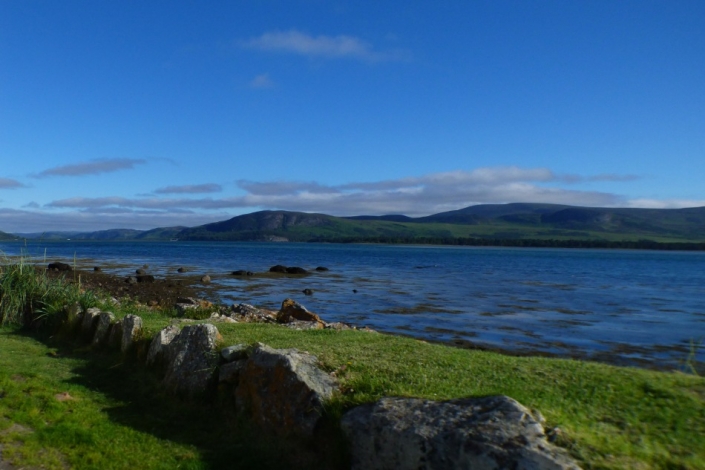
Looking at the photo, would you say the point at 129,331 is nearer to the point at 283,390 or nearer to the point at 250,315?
the point at 283,390

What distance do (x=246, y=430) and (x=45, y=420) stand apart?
3.28m

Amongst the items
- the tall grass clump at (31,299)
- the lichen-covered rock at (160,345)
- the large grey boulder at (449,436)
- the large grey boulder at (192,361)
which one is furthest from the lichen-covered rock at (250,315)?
the large grey boulder at (449,436)

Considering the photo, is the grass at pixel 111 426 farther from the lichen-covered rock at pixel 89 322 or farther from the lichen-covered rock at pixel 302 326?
the lichen-covered rock at pixel 302 326

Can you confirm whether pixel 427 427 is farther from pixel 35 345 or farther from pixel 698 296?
pixel 698 296

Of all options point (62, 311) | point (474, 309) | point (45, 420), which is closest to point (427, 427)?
point (45, 420)

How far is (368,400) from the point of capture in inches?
297

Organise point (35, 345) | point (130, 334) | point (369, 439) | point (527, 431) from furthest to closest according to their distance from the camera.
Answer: point (35, 345)
point (130, 334)
point (369, 439)
point (527, 431)

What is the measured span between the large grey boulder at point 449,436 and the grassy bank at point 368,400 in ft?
1.07

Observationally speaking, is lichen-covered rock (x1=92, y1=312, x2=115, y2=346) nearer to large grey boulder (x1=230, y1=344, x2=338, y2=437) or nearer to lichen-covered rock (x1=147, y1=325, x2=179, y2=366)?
lichen-covered rock (x1=147, y1=325, x2=179, y2=366)

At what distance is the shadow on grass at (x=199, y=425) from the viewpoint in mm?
7629

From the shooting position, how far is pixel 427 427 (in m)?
6.30

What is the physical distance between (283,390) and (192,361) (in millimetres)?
3010

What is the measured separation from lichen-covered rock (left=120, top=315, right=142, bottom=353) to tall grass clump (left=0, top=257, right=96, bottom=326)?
438cm

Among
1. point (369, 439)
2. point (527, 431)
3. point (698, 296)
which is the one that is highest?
point (527, 431)
